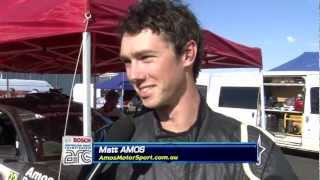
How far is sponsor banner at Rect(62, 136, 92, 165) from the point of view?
6.24 ft

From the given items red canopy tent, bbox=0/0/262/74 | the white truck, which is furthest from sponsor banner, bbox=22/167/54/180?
the white truck

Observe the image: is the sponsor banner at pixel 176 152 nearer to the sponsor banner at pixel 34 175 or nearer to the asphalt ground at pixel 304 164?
the sponsor banner at pixel 34 175

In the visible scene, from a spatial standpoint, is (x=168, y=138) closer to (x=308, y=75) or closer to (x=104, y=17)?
(x=104, y=17)

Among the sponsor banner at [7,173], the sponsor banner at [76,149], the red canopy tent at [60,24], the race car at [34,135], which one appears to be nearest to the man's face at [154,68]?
the sponsor banner at [76,149]

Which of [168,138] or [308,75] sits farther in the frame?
[308,75]

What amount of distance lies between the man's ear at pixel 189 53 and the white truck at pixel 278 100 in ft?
38.0

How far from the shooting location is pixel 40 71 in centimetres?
945

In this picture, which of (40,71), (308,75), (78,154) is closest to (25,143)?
(78,154)

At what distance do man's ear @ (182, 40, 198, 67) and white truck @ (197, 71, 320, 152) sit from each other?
1158 centimetres

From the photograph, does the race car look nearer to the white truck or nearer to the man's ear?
the man's ear

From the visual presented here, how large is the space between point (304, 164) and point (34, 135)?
9292 mm

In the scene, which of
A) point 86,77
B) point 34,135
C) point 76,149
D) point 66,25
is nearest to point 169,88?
point 76,149

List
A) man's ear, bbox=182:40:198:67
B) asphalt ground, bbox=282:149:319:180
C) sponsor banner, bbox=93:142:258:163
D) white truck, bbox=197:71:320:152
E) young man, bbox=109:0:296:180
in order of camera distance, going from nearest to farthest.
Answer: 1. sponsor banner, bbox=93:142:258:163
2. young man, bbox=109:0:296:180
3. man's ear, bbox=182:40:198:67
4. asphalt ground, bbox=282:149:319:180
5. white truck, bbox=197:71:320:152

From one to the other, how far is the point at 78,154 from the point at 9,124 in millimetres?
3409
